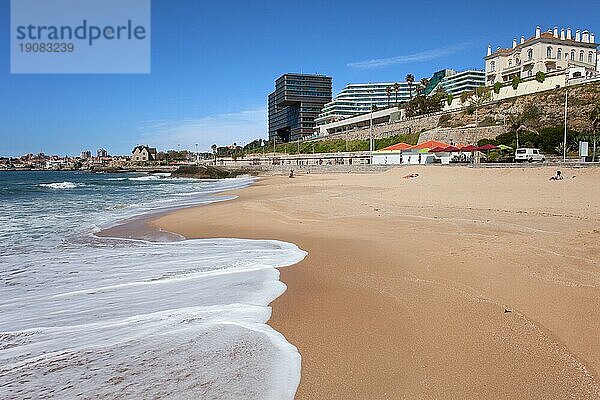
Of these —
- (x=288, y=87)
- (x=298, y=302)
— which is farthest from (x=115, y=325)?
(x=288, y=87)

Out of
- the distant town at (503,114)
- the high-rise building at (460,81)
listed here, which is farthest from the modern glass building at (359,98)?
the distant town at (503,114)

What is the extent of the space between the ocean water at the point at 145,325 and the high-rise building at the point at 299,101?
4952 inches

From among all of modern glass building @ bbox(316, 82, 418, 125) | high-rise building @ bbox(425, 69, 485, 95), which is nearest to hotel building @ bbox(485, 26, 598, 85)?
high-rise building @ bbox(425, 69, 485, 95)

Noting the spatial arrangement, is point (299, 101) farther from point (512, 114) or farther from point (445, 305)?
point (445, 305)

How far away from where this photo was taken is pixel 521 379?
2.99m

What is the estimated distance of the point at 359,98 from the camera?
406 feet

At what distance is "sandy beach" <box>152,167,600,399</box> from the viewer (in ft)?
9.97

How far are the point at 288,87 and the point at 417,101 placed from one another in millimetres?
76916

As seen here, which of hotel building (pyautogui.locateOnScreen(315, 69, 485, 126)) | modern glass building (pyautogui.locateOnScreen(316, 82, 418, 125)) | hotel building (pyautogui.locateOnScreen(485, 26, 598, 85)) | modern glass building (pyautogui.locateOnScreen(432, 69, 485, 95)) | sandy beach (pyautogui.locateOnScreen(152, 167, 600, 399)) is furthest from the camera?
modern glass building (pyautogui.locateOnScreen(316, 82, 418, 125))

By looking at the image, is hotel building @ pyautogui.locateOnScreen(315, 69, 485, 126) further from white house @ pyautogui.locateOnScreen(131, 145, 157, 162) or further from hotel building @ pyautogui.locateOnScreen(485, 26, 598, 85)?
white house @ pyautogui.locateOnScreen(131, 145, 157, 162)

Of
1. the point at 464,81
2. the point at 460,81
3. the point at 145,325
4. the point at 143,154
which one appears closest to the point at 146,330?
the point at 145,325

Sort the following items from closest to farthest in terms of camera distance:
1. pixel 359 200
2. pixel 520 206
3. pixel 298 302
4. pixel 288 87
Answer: pixel 298 302
pixel 520 206
pixel 359 200
pixel 288 87

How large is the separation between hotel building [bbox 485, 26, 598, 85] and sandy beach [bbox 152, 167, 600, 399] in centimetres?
5876

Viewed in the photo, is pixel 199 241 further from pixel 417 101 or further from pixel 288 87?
pixel 288 87
